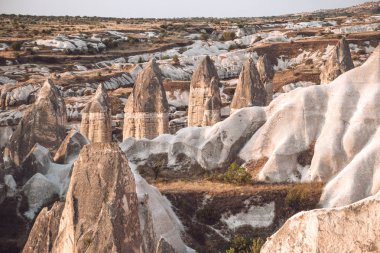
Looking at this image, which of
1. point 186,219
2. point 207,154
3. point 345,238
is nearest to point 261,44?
point 207,154

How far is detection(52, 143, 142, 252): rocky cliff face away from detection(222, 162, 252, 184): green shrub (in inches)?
398

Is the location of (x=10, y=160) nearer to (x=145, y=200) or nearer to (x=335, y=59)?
(x=145, y=200)

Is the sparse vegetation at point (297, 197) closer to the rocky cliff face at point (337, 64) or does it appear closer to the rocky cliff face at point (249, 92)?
the rocky cliff face at point (249, 92)

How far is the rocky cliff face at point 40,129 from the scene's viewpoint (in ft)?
98.9

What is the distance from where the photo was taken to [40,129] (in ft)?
101

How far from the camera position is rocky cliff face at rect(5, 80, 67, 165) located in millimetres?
30156

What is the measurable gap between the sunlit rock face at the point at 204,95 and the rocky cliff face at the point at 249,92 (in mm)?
1120

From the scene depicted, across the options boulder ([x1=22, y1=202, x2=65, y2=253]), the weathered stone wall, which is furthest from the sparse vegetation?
the weathered stone wall

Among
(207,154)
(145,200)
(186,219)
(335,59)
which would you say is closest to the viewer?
(145,200)

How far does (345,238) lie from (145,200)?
663 centimetres

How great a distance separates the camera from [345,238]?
11.5 metres

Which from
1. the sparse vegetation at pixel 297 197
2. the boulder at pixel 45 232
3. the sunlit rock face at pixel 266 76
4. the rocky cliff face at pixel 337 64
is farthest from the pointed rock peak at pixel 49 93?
the rocky cliff face at pixel 337 64

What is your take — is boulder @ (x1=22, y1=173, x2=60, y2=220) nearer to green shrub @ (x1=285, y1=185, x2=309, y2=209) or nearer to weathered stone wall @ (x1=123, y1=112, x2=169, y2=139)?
green shrub @ (x1=285, y1=185, x2=309, y2=209)

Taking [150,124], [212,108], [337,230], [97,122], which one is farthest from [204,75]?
[337,230]
